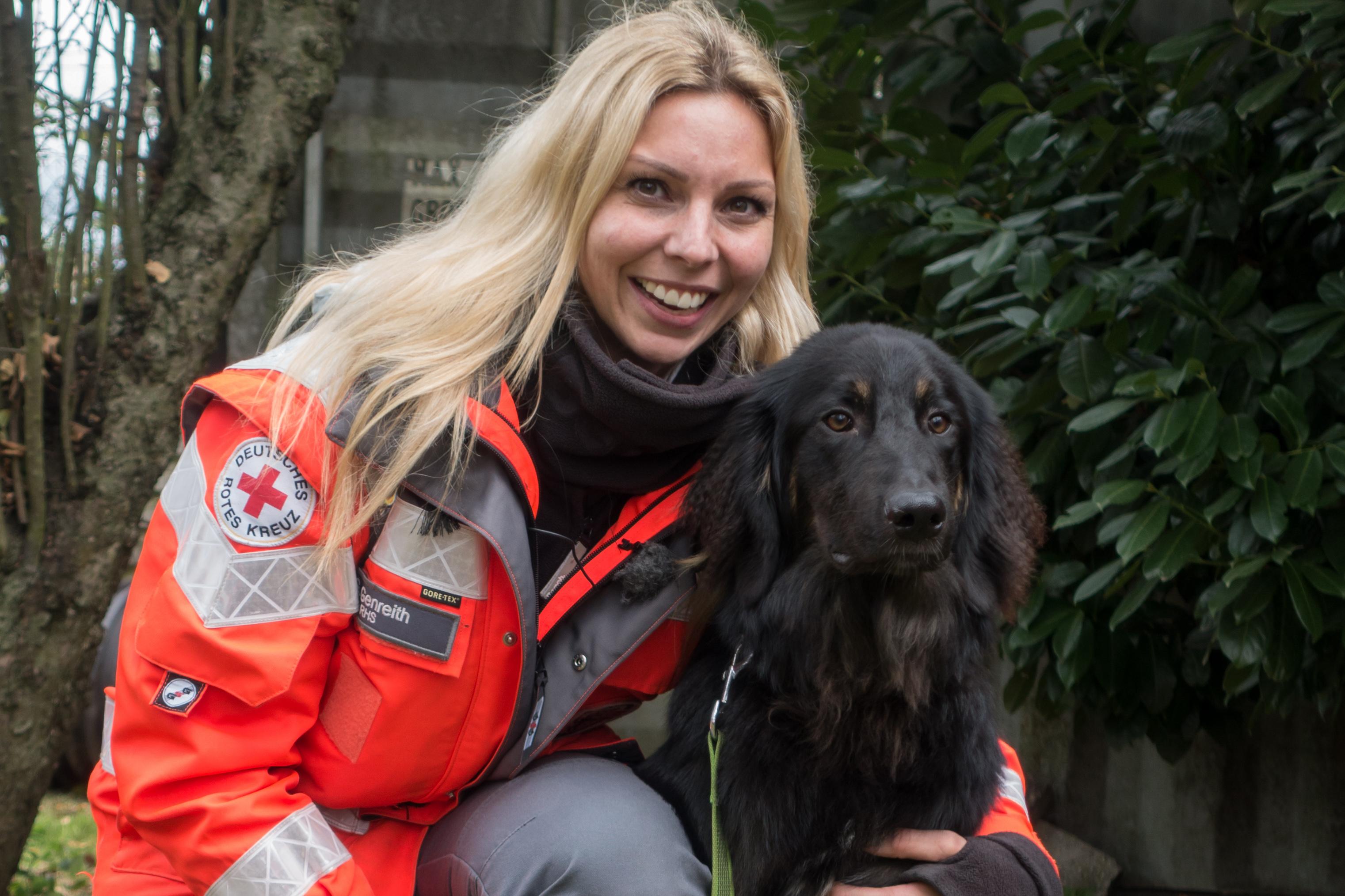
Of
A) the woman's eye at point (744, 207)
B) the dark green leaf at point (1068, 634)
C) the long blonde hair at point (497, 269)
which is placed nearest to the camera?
the long blonde hair at point (497, 269)

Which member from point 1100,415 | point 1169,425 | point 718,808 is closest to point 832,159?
point 1100,415

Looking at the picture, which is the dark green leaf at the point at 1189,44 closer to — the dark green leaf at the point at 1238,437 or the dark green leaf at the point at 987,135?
the dark green leaf at the point at 987,135

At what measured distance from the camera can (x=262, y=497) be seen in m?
1.60

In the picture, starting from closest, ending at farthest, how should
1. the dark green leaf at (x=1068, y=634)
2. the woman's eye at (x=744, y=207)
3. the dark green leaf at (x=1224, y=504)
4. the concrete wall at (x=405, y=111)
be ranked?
the woman's eye at (x=744, y=207) → the dark green leaf at (x=1224, y=504) → the dark green leaf at (x=1068, y=634) → the concrete wall at (x=405, y=111)

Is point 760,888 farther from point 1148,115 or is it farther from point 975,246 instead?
point 1148,115

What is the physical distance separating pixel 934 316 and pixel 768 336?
30.1 inches

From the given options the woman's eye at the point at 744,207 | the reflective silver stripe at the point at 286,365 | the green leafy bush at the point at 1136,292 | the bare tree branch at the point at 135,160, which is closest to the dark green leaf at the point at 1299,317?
the green leafy bush at the point at 1136,292

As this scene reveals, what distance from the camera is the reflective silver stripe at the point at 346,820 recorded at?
1779 mm

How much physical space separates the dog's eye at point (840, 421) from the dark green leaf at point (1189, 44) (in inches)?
41.7

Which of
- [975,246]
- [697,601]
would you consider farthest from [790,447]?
[975,246]

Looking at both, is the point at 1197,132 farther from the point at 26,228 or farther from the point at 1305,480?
the point at 26,228

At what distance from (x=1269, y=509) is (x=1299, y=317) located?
1.31ft

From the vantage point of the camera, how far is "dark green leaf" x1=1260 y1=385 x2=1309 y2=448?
212cm

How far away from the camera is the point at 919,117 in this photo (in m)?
2.71
